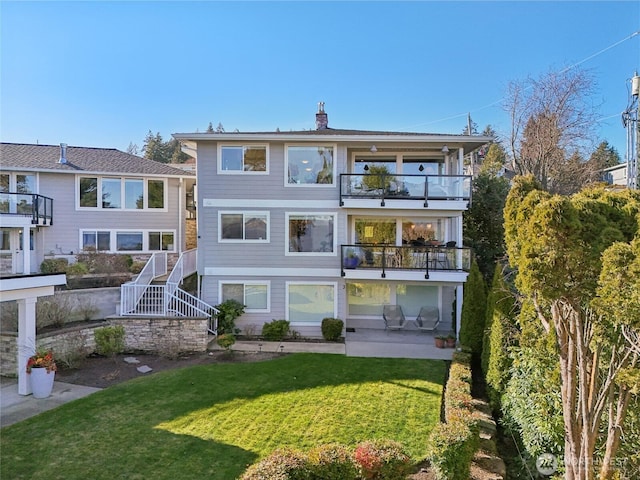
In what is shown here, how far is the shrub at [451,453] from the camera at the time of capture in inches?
216

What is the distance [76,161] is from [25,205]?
4084 millimetres

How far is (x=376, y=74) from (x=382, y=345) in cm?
1338

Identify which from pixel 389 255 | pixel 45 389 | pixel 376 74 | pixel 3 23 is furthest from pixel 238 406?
pixel 376 74

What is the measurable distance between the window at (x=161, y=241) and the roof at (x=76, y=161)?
3304mm

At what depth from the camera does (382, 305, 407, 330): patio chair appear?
15.5 m

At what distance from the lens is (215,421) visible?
305 inches

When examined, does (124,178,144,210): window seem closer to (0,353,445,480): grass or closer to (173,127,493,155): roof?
(173,127,493,155): roof

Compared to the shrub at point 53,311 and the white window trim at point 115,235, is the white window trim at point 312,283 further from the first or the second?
the white window trim at point 115,235

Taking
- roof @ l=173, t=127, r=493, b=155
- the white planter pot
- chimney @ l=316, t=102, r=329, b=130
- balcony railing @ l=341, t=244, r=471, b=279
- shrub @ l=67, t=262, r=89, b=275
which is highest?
chimney @ l=316, t=102, r=329, b=130

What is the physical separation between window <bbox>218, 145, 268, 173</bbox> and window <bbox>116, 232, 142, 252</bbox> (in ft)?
26.9

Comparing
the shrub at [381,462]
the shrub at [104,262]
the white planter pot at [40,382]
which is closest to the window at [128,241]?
the shrub at [104,262]

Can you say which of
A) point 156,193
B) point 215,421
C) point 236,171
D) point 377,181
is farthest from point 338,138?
point 156,193

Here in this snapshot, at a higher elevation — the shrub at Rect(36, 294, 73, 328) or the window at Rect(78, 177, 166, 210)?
the window at Rect(78, 177, 166, 210)

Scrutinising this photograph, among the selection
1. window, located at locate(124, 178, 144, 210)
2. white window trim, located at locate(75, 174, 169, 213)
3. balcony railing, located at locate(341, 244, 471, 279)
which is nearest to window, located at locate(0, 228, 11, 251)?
white window trim, located at locate(75, 174, 169, 213)
